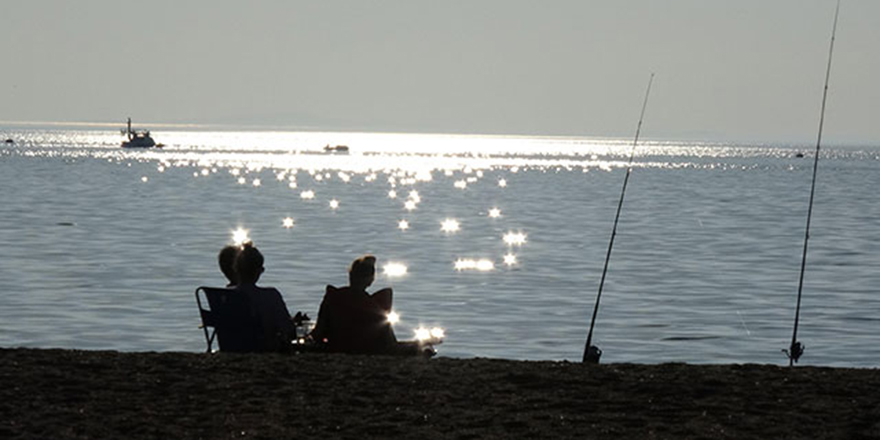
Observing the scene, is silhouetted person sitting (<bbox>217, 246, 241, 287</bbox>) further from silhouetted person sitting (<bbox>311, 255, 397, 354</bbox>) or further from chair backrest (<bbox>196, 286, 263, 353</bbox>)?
silhouetted person sitting (<bbox>311, 255, 397, 354</bbox>)

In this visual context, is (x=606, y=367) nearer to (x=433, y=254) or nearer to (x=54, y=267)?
(x=54, y=267)

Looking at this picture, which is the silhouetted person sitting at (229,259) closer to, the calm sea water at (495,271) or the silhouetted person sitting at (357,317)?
the silhouetted person sitting at (357,317)

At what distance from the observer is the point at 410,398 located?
8.27 meters

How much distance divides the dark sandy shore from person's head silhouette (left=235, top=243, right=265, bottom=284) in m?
0.58

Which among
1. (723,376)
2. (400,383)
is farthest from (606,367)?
(400,383)

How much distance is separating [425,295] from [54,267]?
23.3 ft

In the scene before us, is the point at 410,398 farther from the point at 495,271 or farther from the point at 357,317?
the point at 495,271

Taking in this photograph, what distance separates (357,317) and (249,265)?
73 cm

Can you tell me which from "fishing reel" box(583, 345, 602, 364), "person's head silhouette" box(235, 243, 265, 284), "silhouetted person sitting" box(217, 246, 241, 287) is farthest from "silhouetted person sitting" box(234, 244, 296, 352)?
"fishing reel" box(583, 345, 602, 364)

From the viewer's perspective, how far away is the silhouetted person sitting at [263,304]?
393 inches

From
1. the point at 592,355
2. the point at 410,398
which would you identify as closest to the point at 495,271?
the point at 592,355

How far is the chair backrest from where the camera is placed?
32.8 ft

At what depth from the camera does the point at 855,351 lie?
18.0 metres

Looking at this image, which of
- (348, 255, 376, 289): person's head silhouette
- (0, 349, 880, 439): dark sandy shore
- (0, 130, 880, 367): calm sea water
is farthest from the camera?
(0, 130, 880, 367): calm sea water
